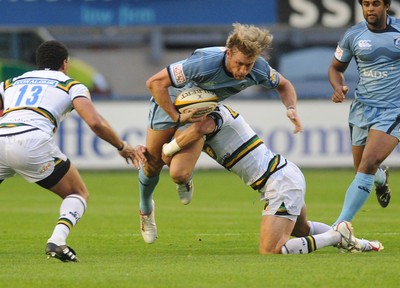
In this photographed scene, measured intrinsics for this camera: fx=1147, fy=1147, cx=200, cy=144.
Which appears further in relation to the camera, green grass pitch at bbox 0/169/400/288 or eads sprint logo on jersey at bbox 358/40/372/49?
eads sprint logo on jersey at bbox 358/40/372/49

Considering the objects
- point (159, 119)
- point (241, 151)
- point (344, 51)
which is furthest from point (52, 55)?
point (344, 51)

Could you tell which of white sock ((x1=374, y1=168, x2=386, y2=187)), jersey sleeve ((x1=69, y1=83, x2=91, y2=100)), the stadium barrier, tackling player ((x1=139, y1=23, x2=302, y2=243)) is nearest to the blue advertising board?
the stadium barrier

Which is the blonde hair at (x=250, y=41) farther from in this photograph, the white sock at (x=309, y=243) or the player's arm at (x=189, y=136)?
the white sock at (x=309, y=243)

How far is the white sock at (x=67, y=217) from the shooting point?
345 inches

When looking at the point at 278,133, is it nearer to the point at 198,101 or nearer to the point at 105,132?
the point at 198,101

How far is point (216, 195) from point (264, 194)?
23.6 ft

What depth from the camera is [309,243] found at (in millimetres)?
9398

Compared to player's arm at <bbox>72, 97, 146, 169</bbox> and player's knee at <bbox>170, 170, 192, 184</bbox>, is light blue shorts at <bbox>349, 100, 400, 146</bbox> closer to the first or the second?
player's knee at <bbox>170, 170, 192, 184</bbox>

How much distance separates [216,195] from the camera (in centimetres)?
1692

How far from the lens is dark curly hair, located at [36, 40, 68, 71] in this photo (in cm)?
927

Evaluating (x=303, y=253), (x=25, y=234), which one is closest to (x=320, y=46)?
(x=25, y=234)

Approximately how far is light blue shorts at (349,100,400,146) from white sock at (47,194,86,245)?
2.83m

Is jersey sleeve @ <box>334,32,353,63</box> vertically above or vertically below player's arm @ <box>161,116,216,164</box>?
above

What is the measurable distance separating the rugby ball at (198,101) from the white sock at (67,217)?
1299mm
